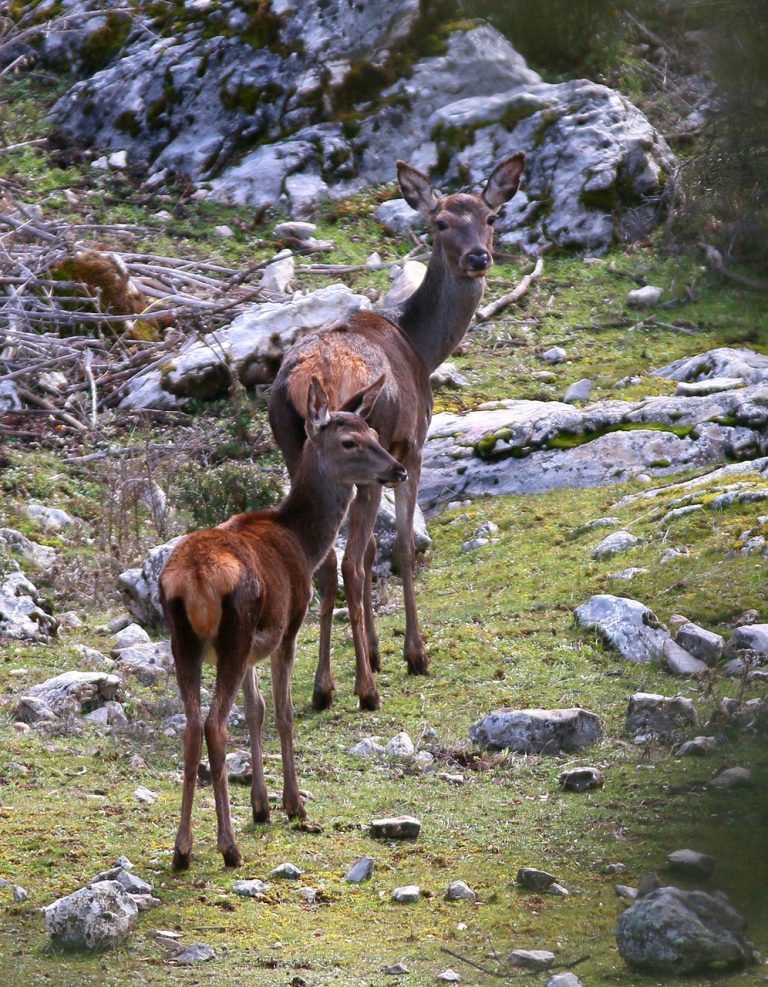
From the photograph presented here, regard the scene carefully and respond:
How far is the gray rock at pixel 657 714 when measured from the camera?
6996 millimetres

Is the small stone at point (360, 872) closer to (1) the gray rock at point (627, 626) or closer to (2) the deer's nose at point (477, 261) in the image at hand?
(1) the gray rock at point (627, 626)

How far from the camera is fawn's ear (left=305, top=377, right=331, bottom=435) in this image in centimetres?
754

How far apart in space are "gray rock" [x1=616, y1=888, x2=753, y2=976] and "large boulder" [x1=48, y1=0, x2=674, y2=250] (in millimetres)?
12878

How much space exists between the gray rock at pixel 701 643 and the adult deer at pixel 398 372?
168 centimetres

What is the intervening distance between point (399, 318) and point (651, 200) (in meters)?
7.52

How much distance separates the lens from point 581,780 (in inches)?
261

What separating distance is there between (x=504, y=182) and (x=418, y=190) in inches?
25.7

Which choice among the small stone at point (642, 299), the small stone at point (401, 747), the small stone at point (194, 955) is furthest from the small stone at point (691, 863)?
the small stone at point (642, 299)

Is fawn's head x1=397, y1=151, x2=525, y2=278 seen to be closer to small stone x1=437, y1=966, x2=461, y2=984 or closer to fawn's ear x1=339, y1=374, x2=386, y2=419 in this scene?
fawn's ear x1=339, y1=374, x2=386, y2=419

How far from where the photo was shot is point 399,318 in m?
10.4

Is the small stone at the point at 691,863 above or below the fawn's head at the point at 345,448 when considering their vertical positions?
above

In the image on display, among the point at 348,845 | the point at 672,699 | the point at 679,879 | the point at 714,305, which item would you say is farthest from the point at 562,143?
the point at 679,879

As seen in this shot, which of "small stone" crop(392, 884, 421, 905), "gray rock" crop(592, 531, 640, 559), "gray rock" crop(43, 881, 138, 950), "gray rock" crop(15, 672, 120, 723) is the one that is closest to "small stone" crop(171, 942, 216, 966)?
"gray rock" crop(43, 881, 138, 950)

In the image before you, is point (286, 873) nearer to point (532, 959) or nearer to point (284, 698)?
point (284, 698)
